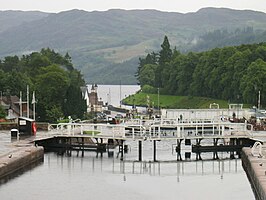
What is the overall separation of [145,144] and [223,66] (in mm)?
79210

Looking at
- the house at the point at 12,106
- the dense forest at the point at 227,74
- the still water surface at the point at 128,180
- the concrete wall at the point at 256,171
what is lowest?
the still water surface at the point at 128,180

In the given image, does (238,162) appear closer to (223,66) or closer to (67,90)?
(67,90)

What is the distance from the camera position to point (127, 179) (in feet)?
181

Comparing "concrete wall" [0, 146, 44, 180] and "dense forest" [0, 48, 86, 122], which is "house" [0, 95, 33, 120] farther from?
"concrete wall" [0, 146, 44, 180]

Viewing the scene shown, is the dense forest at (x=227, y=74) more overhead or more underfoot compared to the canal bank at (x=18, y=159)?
more overhead

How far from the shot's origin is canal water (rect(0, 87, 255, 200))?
48.2 meters

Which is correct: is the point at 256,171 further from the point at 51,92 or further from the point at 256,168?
the point at 51,92

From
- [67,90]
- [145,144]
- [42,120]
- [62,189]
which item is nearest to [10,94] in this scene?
[67,90]

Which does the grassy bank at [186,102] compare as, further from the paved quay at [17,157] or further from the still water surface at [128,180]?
the paved quay at [17,157]

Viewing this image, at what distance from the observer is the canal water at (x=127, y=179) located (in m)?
48.2

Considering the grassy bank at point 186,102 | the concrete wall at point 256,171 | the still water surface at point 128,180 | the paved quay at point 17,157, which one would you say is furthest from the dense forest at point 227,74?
the paved quay at point 17,157

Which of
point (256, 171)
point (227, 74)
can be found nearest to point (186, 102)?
point (227, 74)

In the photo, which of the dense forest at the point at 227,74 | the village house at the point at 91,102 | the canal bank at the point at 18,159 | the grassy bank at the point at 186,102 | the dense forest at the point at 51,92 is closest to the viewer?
the canal bank at the point at 18,159

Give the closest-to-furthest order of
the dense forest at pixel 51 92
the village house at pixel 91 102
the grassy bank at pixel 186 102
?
the dense forest at pixel 51 92 → the grassy bank at pixel 186 102 → the village house at pixel 91 102
